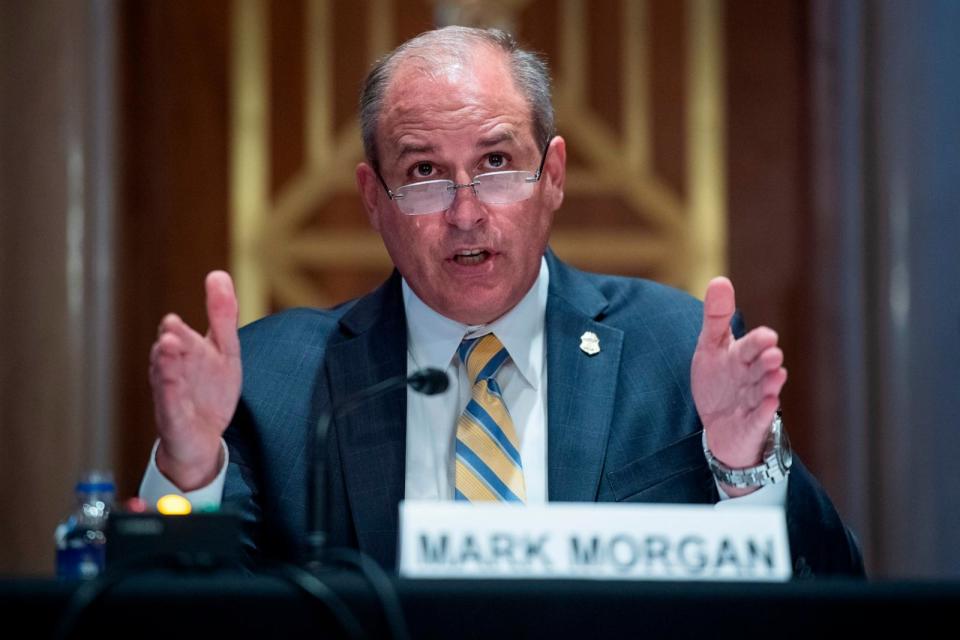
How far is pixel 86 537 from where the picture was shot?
2.28 metres

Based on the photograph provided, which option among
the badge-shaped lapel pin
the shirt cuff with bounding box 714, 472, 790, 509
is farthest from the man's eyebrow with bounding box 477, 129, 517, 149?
the shirt cuff with bounding box 714, 472, 790, 509

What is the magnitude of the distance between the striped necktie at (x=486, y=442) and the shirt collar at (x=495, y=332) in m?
0.03

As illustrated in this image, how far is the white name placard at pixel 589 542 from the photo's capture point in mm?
1548

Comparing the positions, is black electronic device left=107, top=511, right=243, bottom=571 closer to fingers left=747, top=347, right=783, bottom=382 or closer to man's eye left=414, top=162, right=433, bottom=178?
fingers left=747, top=347, right=783, bottom=382

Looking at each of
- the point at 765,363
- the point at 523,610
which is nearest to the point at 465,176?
the point at 765,363

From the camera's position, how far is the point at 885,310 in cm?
373

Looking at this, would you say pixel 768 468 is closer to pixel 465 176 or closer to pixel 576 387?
pixel 576 387

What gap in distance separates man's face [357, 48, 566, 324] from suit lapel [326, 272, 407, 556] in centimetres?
12

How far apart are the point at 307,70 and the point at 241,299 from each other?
0.77m

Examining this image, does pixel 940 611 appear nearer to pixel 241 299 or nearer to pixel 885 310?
pixel 885 310

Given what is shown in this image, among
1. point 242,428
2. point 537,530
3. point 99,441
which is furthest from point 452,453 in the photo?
point 99,441

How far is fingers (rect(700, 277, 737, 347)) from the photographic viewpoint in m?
2.09

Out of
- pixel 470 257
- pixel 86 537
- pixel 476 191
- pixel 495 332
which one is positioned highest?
pixel 476 191

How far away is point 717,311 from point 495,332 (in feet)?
1.91
